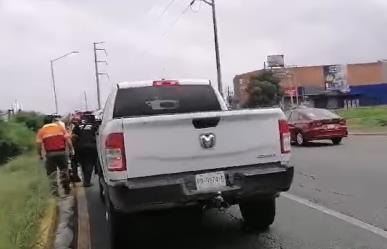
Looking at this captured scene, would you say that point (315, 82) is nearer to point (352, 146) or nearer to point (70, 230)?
point (352, 146)

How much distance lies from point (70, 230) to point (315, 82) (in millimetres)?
92942

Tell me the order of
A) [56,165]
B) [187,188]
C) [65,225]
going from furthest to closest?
[56,165]
[65,225]
[187,188]

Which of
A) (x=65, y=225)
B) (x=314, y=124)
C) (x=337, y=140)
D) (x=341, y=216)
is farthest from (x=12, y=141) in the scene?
(x=341, y=216)

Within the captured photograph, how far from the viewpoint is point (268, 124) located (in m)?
6.80

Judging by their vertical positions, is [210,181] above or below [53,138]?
below

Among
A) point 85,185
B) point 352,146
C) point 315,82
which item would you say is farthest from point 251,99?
point 85,185

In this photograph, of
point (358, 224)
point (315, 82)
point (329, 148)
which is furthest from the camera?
point (315, 82)

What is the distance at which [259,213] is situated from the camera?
800 centimetres

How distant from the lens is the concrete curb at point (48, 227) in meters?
7.39

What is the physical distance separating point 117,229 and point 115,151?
1181mm

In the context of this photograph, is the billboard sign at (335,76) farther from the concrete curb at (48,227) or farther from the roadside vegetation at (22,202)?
the concrete curb at (48,227)

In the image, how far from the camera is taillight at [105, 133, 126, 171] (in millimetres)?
6234

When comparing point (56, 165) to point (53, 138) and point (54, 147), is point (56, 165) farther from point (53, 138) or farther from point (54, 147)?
point (53, 138)

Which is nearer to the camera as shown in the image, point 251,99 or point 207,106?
point 207,106
